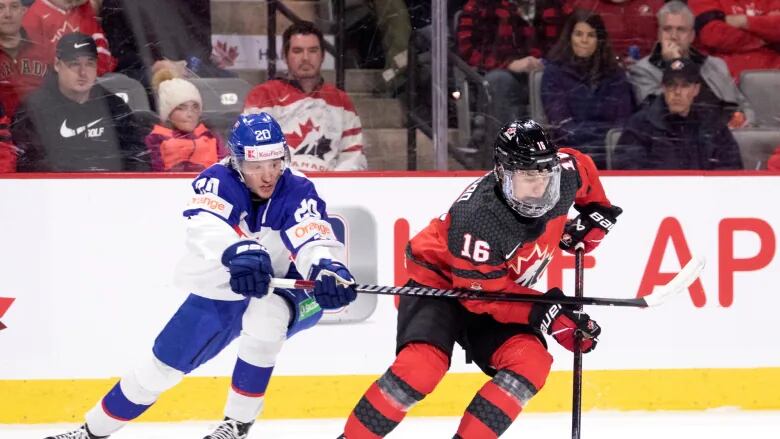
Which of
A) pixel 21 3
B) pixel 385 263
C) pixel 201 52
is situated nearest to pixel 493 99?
pixel 385 263

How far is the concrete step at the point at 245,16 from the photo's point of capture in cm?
450

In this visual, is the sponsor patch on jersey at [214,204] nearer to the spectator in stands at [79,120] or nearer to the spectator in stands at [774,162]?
the spectator in stands at [79,120]

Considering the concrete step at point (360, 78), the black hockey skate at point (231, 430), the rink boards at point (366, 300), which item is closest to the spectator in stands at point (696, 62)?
the rink boards at point (366, 300)

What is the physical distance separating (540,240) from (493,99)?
139cm

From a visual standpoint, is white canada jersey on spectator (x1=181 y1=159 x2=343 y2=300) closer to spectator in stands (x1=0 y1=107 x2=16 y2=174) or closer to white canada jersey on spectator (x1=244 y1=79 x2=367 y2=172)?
white canada jersey on spectator (x1=244 y1=79 x2=367 y2=172)

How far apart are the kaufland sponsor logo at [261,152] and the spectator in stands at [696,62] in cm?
180

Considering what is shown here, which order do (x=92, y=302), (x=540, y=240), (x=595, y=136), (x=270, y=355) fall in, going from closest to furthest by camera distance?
(x=540, y=240) → (x=270, y=355) → (x=92, y=302) → (x=595, y=136)

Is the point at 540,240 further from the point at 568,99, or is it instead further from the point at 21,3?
the point at 21,3

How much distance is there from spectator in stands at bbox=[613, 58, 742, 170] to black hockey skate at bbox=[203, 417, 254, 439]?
1.81m

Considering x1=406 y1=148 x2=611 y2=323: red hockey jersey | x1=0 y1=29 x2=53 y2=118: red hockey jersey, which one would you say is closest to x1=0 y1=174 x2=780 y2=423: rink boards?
x1=0 y1=29 x2=53 y2=118: red hockey jersey

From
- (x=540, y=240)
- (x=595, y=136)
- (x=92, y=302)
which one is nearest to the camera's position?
(x=540, y=240)

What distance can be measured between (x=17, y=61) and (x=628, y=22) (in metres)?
2.24

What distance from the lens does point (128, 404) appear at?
12.0 ft

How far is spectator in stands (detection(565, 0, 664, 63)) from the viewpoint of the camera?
4.77 meters
